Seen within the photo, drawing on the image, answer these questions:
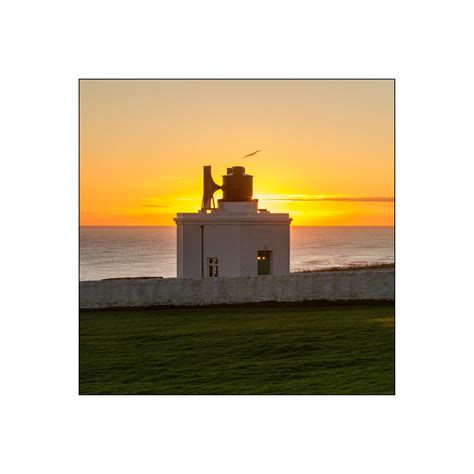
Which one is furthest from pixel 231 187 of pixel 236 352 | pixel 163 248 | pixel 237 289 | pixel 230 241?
pixel 236 352

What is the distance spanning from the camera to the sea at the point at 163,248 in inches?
437

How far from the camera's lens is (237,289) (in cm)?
1098

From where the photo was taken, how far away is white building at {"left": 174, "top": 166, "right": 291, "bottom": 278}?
1112 cm

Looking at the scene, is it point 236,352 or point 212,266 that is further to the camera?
point 212,266

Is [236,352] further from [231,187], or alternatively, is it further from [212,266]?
[231,187]

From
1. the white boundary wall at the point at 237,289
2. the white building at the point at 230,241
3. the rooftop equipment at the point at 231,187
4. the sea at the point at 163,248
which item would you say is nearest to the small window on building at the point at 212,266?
the white building at the point at 230,241

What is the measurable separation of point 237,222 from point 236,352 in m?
2.48

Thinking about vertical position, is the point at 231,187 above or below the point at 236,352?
above

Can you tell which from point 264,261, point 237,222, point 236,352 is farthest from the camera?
point 264,261

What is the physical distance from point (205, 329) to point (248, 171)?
6.53 ft

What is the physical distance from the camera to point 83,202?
9.00 m

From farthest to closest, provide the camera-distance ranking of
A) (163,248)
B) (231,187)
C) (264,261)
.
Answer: (163,248)
(264,261)
(231,187)
